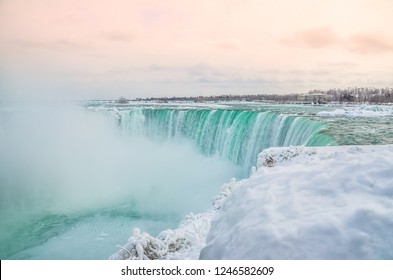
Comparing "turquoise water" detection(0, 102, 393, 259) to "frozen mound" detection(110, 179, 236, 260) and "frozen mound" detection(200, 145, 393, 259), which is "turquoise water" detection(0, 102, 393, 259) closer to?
"frozen mound" detection(110, 179, 236, 260)

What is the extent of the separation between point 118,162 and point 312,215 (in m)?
13.3

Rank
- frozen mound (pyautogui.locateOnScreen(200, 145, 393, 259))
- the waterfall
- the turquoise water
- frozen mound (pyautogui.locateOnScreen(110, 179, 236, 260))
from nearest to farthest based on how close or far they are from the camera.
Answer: frozen mound (pyautogui.locateOnScreen(200, 145, 393, 259)), frozen mound (pyautogui.locateOnScreen(110, 179, 236, 260)), the turquoise water, the waterfall

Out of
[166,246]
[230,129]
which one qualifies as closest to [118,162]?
[230,129]

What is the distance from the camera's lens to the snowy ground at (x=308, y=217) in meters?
1.56

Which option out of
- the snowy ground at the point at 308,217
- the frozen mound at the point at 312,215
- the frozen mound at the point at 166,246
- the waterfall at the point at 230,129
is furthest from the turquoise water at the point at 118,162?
the frozen mound at the point at 312,215

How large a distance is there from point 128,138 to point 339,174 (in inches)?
557

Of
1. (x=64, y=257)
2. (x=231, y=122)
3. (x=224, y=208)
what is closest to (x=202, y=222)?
(x=224, y=208)

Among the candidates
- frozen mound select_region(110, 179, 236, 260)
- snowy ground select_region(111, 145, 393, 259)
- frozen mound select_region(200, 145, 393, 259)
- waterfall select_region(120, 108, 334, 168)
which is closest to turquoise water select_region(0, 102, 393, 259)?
waterfall select_region(120, 108, 334, 168)

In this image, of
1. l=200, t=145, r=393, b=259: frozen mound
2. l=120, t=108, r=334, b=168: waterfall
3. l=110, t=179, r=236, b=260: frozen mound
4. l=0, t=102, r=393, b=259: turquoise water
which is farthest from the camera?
l=120, t=108, r=334, b=168: waterfall

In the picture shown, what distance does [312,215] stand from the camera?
1.73 metres

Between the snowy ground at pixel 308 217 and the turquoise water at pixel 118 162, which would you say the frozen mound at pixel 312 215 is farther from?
the turquoise water at pixel 118 162

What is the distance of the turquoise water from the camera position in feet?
24.1

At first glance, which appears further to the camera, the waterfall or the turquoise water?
the waterfall
